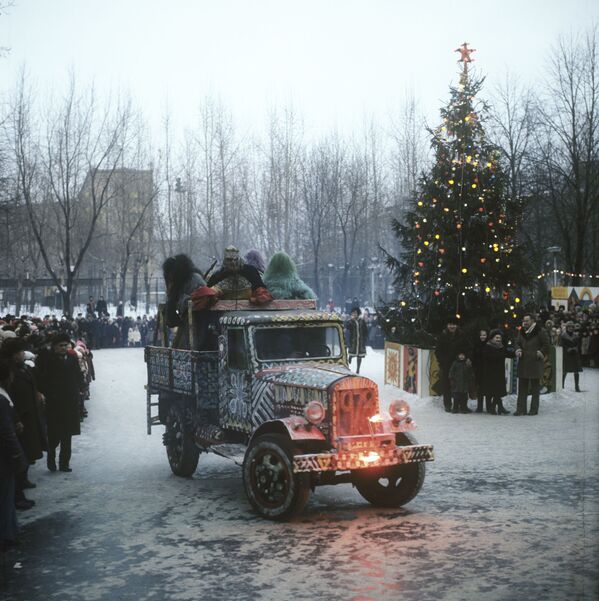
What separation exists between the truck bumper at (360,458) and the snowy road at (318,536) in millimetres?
592

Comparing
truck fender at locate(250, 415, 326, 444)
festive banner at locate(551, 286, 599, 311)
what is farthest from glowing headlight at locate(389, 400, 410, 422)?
festive banner at locate(551, 286, 599, 311)

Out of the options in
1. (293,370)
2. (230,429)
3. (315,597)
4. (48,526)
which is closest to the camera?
(315,597)

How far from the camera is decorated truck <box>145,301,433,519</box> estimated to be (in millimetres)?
8898

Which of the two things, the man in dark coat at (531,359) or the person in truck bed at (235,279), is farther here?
the man in dark coat at (531,359)

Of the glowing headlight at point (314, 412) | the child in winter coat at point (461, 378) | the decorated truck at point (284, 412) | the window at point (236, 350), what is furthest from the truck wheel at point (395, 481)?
the child in winter coat at point (461, 378)

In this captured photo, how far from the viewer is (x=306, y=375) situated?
9.56m

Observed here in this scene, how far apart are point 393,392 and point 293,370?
36.5 ft

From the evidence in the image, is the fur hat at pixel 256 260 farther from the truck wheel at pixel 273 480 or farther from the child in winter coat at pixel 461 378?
the child in winter coat at pixel 461 378

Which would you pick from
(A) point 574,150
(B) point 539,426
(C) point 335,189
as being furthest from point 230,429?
(C) point 335,189

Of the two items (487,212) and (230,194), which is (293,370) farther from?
(230,194)

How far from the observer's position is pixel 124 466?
12.2 metres

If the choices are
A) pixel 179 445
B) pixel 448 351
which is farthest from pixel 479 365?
pixel 179 445

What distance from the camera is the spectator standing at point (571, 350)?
68.6 feet

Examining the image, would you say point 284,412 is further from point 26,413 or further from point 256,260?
point 256,260
